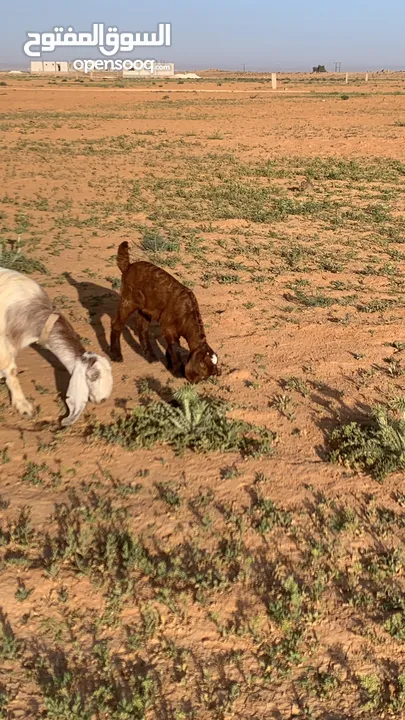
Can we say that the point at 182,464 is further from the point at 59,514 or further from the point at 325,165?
the point at 325,165

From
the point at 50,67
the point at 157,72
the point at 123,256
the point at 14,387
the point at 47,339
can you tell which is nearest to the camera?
the point at 47,339

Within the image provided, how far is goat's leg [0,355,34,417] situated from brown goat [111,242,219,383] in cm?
136

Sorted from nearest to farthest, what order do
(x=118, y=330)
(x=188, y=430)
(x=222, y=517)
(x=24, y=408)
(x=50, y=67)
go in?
(x=222, y=517), (x=188, y=430), (x=24, y=408), (x=118, y=330), (x=50, y=67)

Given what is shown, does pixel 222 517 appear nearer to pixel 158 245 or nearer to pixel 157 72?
pixel 158 245

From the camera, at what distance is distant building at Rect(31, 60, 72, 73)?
115800 millimetres

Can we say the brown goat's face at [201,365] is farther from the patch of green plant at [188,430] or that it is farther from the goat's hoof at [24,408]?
the goat's hoof at [24,408]

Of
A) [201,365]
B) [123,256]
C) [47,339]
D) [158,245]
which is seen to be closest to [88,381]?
[47,339]

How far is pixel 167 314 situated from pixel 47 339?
56.4 inches

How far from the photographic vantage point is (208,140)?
23.9 metres

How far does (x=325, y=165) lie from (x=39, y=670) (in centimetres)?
1858

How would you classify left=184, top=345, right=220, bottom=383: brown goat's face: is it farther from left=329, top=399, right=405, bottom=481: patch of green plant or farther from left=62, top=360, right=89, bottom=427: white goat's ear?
left=329, top=399, right=405, bottom=481: patch of green plant

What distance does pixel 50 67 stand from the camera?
116438 mm

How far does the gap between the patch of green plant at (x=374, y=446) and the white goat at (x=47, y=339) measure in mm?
2054

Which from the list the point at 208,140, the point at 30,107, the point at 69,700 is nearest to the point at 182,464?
the point at 69,700
